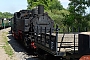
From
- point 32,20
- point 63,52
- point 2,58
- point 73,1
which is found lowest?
point 2,58

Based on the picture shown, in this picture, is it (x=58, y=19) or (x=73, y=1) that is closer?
(x=73, y=1)

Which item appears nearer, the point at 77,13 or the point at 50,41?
the point at 50,41

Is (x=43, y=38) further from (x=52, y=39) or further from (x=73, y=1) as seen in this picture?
(x=73, y=1)

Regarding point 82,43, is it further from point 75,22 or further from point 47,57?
point 75,22

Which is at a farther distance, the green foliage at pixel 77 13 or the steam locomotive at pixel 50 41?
the green foliage at pixel 77 13

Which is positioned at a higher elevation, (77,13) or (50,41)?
(77,13)

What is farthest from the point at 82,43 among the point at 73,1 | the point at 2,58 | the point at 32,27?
the point at 73,1

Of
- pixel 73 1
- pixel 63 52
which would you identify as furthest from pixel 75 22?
pixel 63 52

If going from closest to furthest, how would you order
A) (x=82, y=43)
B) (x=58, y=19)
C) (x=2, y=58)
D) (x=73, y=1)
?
(x=82, y=43) < (x=2, y=58) < (x=73, y=1) < (x=58, y=19)

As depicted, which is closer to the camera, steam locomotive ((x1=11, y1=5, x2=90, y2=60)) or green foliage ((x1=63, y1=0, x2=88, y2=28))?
steam locomotive ((x1=11, y1=5, x2=90, y2=60))

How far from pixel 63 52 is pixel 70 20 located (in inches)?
848

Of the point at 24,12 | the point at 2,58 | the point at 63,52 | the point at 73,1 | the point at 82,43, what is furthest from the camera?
the point at 73,1

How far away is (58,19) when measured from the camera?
34.6 m

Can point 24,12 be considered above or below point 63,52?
above
